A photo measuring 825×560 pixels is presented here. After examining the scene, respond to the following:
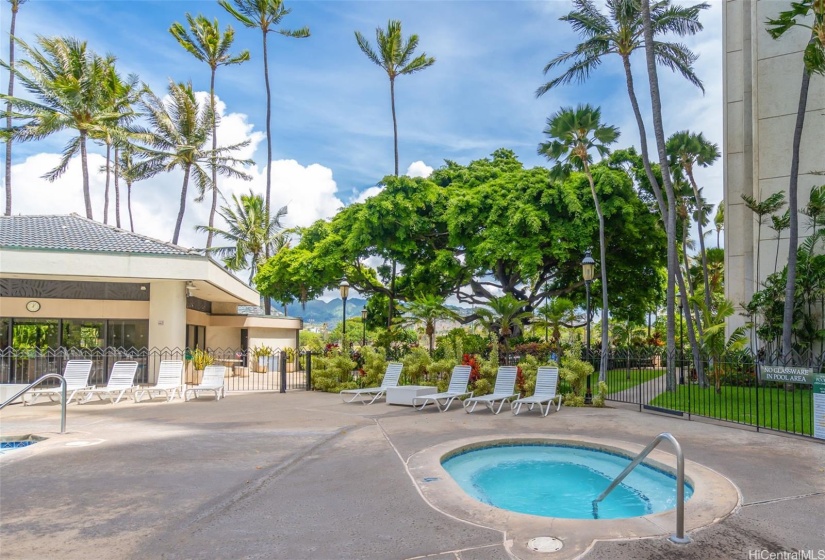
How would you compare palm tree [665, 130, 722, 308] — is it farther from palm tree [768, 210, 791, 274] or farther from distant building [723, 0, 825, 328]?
palm tree [768, 210, 791, 274]

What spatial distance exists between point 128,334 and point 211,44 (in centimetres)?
2840

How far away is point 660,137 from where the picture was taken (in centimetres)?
1656

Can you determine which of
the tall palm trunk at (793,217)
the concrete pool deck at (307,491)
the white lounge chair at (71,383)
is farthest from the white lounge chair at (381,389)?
the tall palm trunk at (793,217)

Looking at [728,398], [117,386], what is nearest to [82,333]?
[117,386]

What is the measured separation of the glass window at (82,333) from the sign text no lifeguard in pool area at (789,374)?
803 inches

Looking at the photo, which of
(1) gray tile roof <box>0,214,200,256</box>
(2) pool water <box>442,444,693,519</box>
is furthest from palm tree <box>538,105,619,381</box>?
(1) gray tile roof <box>0,214,200,256</box>

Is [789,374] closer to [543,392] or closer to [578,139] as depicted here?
[543,392]

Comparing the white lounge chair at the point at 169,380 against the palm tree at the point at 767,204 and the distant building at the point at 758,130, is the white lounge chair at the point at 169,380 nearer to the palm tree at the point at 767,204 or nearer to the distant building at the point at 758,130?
the distant building at the point at 758,130

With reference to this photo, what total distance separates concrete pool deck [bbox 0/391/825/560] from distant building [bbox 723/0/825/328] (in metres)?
11.8

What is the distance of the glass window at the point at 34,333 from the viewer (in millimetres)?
19203

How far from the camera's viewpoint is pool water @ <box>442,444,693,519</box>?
692cm

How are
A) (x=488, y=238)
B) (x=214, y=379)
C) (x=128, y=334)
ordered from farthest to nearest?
(x=488, y=238)
(x=128, y=334)
(x=214, y=379)

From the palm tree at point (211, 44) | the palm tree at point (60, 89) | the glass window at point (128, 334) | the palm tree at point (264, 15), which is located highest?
the palm tree at point (264, 15)

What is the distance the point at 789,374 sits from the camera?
9875mm
